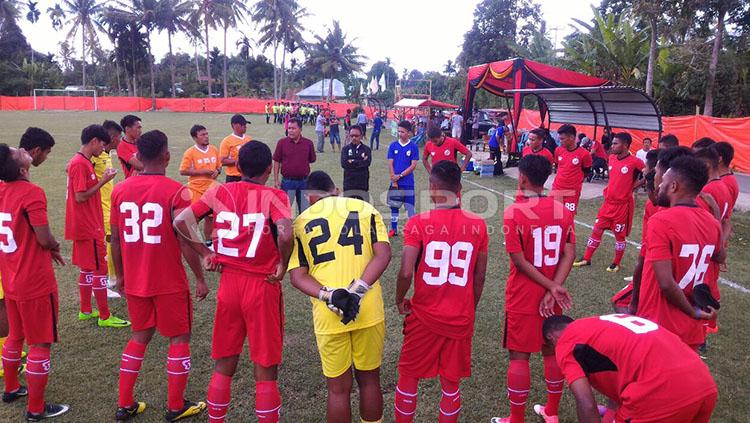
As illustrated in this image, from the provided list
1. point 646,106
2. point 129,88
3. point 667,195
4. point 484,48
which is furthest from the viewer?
point 129,88

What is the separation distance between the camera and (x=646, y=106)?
466 inches

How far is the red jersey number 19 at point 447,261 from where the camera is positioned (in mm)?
3258

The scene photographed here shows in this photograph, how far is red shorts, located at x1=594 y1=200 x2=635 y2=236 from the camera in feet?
23.7

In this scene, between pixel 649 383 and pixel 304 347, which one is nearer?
pixel 649 383

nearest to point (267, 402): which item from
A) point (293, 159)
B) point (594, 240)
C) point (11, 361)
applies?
point (11, 361)

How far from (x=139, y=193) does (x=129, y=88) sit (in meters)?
69.8

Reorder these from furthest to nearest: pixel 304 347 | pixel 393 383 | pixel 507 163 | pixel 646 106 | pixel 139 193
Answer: pixel 507 163 < pixel 646 106 < pixel 304 347 < pixel 393 383 < pixel 139 193

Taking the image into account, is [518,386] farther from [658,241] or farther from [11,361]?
[11,361]

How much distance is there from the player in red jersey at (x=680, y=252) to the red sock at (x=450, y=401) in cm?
143

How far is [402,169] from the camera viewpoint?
9.06 metres

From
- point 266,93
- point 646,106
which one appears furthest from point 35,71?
point 646,106

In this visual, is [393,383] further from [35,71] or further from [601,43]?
[35,71]

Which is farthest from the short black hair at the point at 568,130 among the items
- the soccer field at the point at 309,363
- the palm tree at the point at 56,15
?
the palm tree at the point at 56,15

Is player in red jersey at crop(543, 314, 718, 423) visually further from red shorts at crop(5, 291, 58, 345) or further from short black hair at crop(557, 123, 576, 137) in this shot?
short black hair at crop(557, 123, 576, 137)
